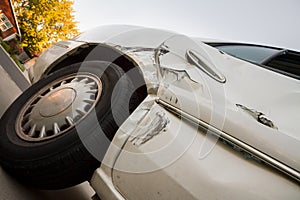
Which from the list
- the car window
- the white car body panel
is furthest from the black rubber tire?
the car window

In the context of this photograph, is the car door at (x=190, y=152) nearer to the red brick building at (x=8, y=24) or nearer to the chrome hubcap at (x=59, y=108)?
the chrome hubcap at (x=59, y=108)

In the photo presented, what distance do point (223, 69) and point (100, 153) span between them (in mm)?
867

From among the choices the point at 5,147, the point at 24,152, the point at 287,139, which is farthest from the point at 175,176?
the point at 5,147

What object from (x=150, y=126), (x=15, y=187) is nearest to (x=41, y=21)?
(x=15, y=187)

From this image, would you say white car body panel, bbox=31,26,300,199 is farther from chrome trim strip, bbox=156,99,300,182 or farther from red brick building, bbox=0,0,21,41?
red brick building, bbox=0,0,21,41

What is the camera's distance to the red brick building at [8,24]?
17688mm

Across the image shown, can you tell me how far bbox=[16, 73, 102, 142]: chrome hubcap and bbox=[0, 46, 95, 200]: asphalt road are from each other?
0.28 meters

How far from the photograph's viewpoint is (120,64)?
1.90 meters

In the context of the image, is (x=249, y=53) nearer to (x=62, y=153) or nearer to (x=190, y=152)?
(x=190, y=152)

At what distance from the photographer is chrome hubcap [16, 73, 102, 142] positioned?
151 cm

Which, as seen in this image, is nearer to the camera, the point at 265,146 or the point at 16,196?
the point at 265,146

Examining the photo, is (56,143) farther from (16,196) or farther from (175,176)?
(175,176)

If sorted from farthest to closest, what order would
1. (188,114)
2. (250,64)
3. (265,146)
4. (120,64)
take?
(120,64)
(250,64)
(188,114)
(265,146)

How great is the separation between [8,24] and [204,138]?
21445 mm
